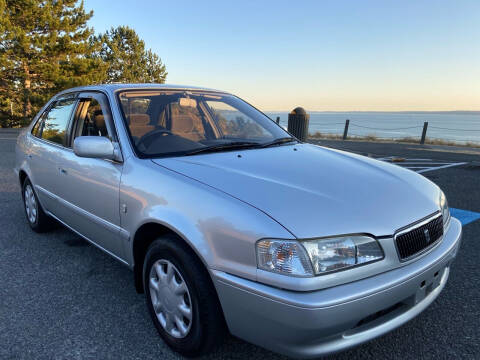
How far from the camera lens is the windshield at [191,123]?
98.9 inches

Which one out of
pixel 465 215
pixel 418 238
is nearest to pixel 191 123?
pixel 418 238

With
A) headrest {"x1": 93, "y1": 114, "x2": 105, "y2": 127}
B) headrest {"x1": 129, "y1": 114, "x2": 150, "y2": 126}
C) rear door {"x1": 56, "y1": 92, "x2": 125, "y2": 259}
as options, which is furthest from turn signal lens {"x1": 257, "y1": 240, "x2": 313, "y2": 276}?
headrest {"x1": 93, "y1": 114, "x2": 105, "y2": 127}

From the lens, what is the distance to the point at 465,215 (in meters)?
4.51

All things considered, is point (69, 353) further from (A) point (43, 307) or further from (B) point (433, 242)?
(B) point (433, 242)

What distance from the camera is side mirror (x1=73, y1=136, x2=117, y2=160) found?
7.64 feet

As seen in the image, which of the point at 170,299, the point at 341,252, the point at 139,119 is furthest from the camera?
the point at 139,119

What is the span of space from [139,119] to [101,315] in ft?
4.57

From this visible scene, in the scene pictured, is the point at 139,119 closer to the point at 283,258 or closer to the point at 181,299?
the point at 181,299

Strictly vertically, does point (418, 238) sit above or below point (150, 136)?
below

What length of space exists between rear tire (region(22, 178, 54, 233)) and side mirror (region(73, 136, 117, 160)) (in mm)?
1843

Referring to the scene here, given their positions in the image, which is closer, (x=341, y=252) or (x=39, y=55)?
(x=341, y=252)

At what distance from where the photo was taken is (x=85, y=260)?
3.32m

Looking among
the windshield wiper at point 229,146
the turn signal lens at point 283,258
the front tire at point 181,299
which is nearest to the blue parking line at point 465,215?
the windshield wiper at point 229,146

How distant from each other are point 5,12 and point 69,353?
1020 inches
